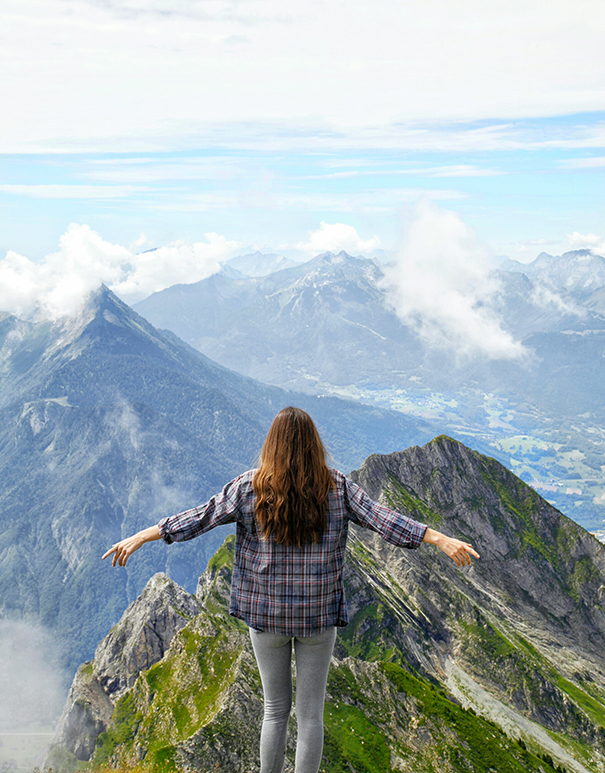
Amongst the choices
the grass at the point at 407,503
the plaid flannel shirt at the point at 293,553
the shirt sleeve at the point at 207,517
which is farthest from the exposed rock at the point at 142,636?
the shirt sleeve at the point at 207,517

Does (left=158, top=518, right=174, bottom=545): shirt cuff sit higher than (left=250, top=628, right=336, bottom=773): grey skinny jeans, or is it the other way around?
(left=158, top=518, right=174, bottom=545): shirt cuff

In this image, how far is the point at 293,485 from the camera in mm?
7754

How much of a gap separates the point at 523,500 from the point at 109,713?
3008 inches

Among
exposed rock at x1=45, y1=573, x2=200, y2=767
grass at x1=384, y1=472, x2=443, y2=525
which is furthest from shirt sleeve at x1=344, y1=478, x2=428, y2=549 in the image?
grass at x1=384, y1=472, x2=443, y2=525

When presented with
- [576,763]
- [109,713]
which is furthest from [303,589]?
[576,763]

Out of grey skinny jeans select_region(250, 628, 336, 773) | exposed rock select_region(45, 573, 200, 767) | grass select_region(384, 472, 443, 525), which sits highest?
grass select_region(384, 472, 443, 525)

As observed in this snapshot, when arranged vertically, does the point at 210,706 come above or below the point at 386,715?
above

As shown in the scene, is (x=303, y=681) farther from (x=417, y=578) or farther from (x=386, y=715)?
(x=417, y=578)

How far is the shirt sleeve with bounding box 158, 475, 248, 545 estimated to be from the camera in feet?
26.2

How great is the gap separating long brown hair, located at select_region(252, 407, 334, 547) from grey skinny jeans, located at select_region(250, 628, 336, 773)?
1740mm

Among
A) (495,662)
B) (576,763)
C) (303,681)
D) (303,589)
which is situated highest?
(303,589)

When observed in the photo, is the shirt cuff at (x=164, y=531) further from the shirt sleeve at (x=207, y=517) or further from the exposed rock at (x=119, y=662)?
the exposed rock at (x=119, y=662)

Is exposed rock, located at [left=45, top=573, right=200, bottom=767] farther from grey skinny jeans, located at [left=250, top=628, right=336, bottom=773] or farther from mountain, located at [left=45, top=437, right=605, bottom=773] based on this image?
A: grey skinny jeans, located at [left=250, top=628, right=336, bottom=773]

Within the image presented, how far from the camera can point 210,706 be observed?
32.4 m
